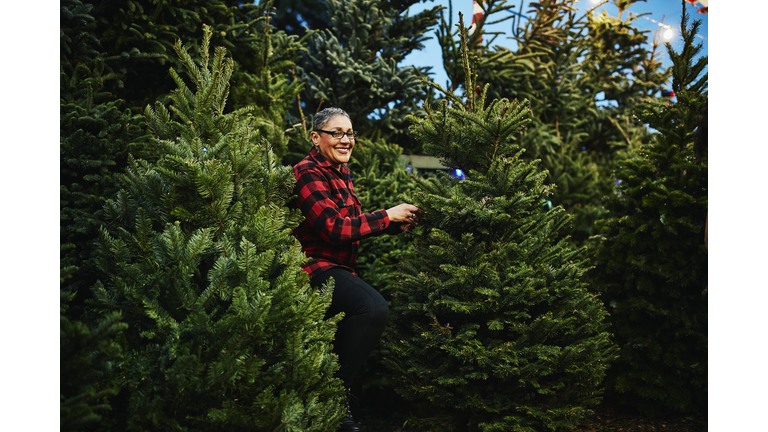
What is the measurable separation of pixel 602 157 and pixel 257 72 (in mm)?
6053

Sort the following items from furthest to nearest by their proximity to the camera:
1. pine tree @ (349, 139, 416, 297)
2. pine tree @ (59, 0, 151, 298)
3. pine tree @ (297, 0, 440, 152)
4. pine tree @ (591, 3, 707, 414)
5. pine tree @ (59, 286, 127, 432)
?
pine tree @ (297, 0, 440, 152) → pine tree @ (349, 139, 416, 297) → pine tree @ (591, 3, 707, 414) → pine tree @ (59, 0, 151, 298) → pine tree @ (59, 286, 127, 432)

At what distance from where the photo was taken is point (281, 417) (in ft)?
5.89

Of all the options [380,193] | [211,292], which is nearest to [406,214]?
[211,292]

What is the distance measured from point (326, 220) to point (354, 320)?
57cm

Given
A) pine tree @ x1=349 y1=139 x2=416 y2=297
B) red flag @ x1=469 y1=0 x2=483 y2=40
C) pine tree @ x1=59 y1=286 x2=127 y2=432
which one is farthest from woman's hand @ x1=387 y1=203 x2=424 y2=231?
red flag @ x1=469 y1=0 x2=483 y2=40

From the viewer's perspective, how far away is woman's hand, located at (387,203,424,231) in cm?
Result: 286

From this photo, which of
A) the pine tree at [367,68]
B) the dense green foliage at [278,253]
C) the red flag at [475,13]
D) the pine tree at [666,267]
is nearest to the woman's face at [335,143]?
the dense green foliage at [278,253]

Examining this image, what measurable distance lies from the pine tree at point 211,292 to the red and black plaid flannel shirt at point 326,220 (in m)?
0.42

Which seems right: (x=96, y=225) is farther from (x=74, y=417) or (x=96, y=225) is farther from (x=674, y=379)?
(x=674, y=379)

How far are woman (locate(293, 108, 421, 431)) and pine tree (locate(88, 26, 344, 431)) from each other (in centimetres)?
39

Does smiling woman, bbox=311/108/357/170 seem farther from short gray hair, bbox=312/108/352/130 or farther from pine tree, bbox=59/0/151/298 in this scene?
pine tree, bbox=59/0/151/298

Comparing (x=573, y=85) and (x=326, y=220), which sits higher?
(x=573, y=85)

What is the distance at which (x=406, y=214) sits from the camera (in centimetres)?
290

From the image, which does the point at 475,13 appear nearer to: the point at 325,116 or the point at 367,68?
the point at 367,68
